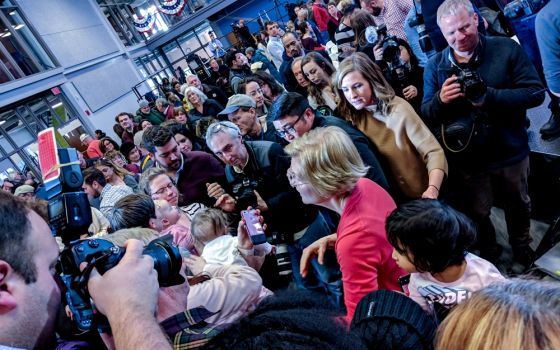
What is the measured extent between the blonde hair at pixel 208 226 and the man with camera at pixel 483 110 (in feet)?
4.61

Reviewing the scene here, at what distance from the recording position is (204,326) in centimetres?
78

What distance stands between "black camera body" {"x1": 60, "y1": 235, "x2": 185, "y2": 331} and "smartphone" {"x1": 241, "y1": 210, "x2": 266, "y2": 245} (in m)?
0.76

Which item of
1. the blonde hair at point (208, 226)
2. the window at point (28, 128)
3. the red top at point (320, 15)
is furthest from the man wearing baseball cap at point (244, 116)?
the window at point (28, 128)

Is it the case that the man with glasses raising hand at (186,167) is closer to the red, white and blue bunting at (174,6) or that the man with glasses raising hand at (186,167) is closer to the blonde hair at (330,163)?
the blonde hair at (330,163)

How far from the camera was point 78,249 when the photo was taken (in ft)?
2.77

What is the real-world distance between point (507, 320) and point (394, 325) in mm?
189

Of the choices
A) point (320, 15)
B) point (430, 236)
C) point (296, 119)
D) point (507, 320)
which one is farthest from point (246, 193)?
point (320, 15)

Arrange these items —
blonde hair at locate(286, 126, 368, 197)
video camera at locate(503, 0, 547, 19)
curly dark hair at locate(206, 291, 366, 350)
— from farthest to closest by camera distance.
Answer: video camera at locate(503, 0, 547, 19), blonde hair at locate(286, 126, 368, 197), curly dark hair at locate(206, 291, 366, 350)

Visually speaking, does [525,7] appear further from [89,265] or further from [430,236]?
[89,265]

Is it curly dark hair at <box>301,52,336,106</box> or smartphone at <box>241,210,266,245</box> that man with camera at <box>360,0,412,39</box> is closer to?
curly dark hair at <box>301,52,336,106</box>

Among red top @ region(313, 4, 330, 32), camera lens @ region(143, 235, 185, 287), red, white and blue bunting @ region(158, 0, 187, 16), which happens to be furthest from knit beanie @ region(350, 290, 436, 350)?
red, white and blue bunting @ region(158, 0, 187, 16)

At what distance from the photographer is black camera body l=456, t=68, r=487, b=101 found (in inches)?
63.7

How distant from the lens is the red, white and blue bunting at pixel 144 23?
17766 millimetres

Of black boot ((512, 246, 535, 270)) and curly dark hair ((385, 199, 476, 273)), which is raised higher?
curly dark hair ((385, 199, 476, 273))
